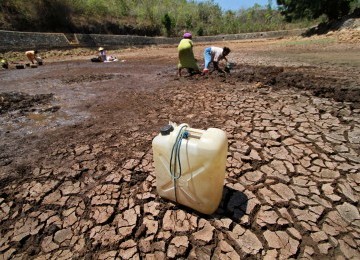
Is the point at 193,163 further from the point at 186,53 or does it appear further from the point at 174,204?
the point at 186,53

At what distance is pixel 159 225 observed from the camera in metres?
2.04

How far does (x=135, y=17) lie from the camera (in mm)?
27453

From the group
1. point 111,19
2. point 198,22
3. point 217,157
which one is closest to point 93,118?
point 217,157

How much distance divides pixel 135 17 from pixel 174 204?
2945 cm

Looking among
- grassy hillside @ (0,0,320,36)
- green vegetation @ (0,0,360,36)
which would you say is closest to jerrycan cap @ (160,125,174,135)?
green vegetation @ (0,0,360,36)

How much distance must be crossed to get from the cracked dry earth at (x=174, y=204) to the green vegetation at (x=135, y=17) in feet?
57.7

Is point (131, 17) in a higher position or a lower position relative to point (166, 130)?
higher

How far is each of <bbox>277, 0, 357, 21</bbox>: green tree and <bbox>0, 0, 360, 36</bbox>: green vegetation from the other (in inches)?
23.4

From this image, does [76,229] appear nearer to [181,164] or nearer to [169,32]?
[181,164]

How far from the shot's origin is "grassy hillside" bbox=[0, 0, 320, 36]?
19447 millimetres

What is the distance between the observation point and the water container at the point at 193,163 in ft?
5.84

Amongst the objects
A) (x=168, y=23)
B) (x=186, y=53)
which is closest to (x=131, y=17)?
(x=168, y=23)

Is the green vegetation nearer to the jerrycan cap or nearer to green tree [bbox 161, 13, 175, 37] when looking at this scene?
green tree [bbox 161, 13, 175, 37]

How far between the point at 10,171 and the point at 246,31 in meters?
29.1
